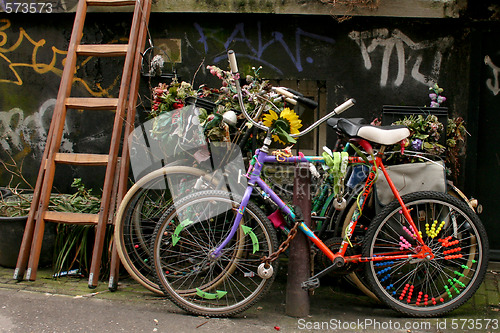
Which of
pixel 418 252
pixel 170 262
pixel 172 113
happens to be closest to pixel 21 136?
pixel 172 113

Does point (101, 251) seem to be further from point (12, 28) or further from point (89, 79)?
point (12, 28)

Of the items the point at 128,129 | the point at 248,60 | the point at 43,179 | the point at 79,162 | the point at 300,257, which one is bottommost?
the point at 300,257

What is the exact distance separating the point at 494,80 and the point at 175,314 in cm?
383

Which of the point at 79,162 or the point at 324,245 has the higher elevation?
the point at 79,162

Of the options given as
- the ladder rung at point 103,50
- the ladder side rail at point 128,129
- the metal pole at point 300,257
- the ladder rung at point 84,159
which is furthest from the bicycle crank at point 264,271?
the ladder rung at point 103,50

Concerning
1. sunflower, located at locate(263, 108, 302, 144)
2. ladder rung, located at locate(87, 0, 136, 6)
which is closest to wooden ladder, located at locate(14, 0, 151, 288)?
ladder rung, located at locate(87, 0, 136, 6)

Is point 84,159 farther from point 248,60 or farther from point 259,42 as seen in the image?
point 259,42

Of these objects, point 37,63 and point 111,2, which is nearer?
point 111,2

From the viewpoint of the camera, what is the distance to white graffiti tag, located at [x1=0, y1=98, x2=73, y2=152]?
5168 mm

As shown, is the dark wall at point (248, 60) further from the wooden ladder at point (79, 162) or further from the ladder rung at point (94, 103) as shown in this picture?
the ladder rung at point (94, 103)

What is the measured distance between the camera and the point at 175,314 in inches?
142

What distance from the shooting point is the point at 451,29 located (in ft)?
15.3

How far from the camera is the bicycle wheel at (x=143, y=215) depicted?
3.87m

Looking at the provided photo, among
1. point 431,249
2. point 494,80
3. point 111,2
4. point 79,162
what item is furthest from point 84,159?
point 494,80
